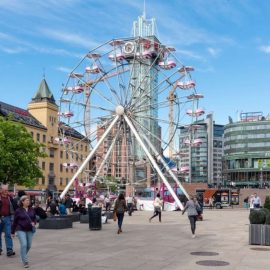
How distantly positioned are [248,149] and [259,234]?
13645cm

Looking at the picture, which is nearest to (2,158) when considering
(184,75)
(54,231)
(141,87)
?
(141,87)

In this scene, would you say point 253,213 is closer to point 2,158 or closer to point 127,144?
point 127,144

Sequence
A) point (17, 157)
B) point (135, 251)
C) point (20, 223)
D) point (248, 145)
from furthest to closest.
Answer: point (248, 145)
point (17, 157)
point (135, 251)
point (20, 223)

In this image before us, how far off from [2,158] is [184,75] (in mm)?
19126

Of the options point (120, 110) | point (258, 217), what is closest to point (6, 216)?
point (258, 217)

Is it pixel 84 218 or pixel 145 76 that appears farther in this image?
pixel 145 76

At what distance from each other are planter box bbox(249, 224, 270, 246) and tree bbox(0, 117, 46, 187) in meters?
35.1

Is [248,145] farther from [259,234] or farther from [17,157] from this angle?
[259,234]

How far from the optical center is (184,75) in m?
45.7

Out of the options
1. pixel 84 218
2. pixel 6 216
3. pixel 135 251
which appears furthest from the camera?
pixel 84 218

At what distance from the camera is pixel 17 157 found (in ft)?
164

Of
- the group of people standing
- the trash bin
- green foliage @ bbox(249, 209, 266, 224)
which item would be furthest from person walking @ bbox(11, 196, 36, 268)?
the trash bin

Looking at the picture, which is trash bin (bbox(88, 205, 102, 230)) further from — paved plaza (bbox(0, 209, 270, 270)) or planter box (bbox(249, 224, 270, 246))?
planter box (bbox(249, 224, 270, 246))

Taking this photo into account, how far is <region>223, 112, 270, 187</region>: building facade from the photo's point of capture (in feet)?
482
